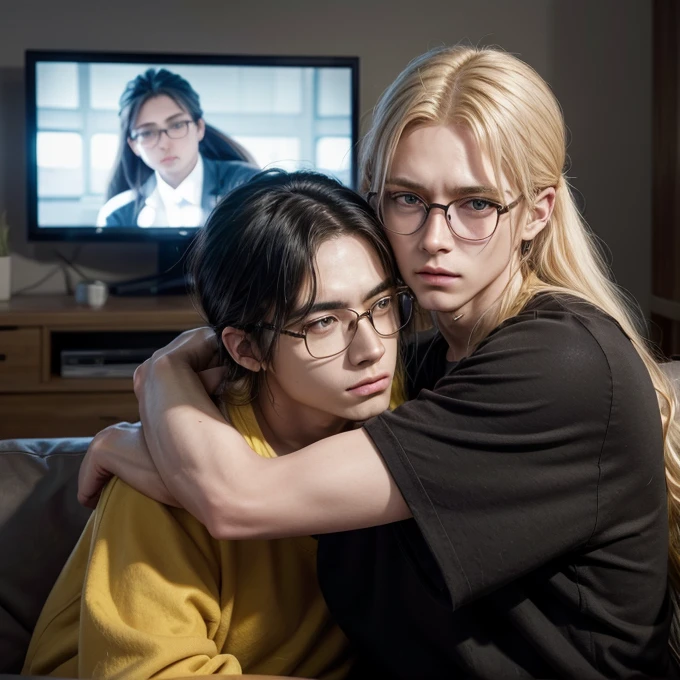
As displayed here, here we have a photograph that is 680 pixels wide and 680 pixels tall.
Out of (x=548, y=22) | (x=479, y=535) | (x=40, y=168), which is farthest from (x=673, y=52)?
(x=479, y=535)

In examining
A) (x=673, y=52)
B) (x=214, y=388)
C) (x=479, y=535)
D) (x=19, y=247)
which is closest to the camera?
(x=479, y=535)

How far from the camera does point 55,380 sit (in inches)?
144

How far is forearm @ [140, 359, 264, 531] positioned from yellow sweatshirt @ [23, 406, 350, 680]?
0.24 feet

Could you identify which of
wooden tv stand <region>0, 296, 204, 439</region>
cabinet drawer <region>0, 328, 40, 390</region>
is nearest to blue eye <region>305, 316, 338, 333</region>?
wooden tv stand <region>0, 296, 204, 439</region>

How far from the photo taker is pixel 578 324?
1131 millimetres

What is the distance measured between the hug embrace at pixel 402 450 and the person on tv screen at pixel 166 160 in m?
2.54

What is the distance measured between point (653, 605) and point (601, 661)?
4.0 inches

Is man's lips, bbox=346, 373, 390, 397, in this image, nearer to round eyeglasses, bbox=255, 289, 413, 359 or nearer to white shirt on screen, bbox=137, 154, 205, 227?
round eyeglasses, bbox=255, 289, 413, 359

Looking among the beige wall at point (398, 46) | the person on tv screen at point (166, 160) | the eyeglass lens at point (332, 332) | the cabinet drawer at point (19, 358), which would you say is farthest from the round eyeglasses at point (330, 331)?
the beige wall at point (398, 46)

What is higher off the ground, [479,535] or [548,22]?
[548,22]

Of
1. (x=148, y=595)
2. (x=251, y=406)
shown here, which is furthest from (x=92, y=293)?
(x=148, y=595)

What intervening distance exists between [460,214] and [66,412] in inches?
105

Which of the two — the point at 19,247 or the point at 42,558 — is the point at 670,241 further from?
the point at 42,558

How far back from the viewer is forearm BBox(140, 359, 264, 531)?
44.3 inches
